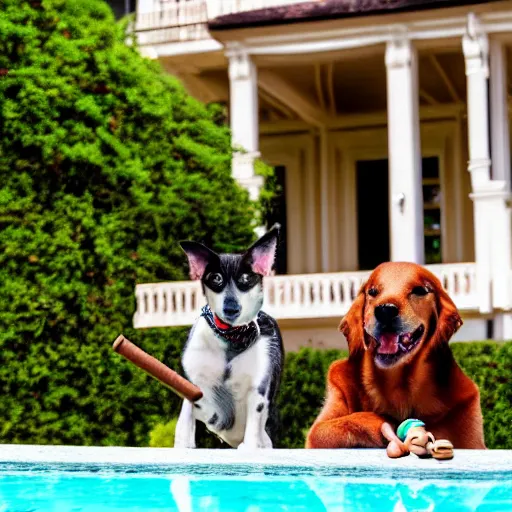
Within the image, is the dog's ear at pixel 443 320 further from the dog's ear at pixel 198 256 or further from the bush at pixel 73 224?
the bush at pixel 73 224

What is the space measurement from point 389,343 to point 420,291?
0.42m

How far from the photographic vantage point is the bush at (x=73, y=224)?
11.9m

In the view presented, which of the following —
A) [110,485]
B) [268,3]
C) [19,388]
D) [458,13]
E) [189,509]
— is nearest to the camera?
[189,509]

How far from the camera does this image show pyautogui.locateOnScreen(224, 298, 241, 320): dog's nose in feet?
30.6

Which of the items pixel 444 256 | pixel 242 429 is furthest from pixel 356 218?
pixel 242 429

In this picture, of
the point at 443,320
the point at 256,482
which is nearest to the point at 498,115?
the point at 443,320

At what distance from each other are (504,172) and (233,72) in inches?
149

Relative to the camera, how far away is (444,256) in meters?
20.1

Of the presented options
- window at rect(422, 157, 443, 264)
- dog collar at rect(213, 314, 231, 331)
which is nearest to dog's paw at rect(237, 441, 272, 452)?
dog collar at rect(213, 314, 231, 331)

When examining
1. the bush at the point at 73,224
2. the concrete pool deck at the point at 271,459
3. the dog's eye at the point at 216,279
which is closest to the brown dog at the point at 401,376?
the concrete pool deck at the point at 271,459

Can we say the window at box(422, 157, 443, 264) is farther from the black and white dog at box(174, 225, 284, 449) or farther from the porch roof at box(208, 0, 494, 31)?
the black and white dog at box(174, 225, 284, 449)

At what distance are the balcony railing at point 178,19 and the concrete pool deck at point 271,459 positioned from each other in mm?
10773

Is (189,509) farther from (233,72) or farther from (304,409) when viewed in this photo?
(233,72)

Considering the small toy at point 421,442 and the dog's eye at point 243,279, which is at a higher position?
the dog's eye at point 243,279
